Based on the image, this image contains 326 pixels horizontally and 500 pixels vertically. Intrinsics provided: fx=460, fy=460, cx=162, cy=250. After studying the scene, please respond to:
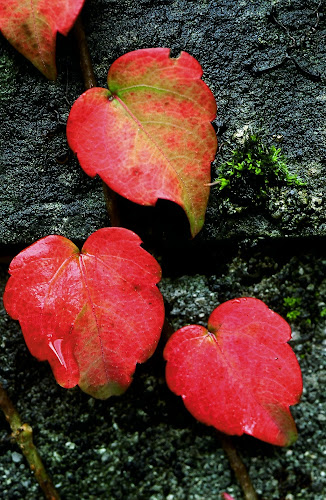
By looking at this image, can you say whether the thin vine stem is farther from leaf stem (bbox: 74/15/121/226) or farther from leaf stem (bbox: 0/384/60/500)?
leaf stem (bbox: 0/384/60/500)

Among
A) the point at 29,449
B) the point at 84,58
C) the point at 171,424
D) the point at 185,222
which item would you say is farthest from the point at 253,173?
the point at 29,449

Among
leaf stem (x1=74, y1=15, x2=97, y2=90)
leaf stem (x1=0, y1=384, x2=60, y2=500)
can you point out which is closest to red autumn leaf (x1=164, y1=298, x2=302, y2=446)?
leaf stem (x1=0, y1=384, x2=60, y2=500)

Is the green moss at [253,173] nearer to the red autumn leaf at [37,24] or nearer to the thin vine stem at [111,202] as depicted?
the thin vine stem at [111,202]

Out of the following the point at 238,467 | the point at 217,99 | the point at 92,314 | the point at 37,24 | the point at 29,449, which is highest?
the point at 37,24

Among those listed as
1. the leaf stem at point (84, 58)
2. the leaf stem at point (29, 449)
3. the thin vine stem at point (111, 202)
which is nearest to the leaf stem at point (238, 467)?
the thin vine stem at point (111, 202)

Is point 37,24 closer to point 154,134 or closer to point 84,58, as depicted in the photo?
point 84,58

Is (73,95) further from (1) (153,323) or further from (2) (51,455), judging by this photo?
(2) (51,455)

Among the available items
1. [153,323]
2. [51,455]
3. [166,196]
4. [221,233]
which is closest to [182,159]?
[166,196]
